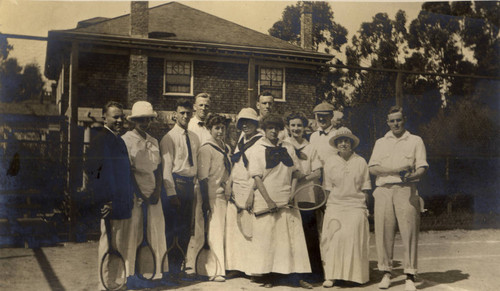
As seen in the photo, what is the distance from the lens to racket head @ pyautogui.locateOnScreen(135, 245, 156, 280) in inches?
189

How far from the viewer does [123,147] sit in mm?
4762

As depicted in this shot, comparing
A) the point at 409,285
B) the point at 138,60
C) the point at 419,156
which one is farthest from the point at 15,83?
the point at 409,285

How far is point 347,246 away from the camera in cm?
504

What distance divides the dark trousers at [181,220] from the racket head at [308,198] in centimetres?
109

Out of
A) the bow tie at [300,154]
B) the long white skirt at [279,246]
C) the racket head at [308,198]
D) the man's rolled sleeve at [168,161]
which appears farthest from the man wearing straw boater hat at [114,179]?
the bow tie at [300,154]

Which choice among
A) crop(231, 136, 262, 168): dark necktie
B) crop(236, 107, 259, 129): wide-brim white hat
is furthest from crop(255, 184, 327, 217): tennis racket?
crop(236, 107, 259, 129): wide-brim white hat

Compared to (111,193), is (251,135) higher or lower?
higher

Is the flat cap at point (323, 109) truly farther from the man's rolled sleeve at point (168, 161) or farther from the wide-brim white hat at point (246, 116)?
the man's rolled sleeve at point (168, 161)

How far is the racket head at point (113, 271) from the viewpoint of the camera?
4562 mm

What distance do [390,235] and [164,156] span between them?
98.3 inches

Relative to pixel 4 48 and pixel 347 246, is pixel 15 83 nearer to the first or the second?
pixel 4 48

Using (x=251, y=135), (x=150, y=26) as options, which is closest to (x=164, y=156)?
(x=251, y=135)

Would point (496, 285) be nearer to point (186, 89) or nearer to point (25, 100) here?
point (186, 89)

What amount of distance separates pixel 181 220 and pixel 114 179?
0.83 m
